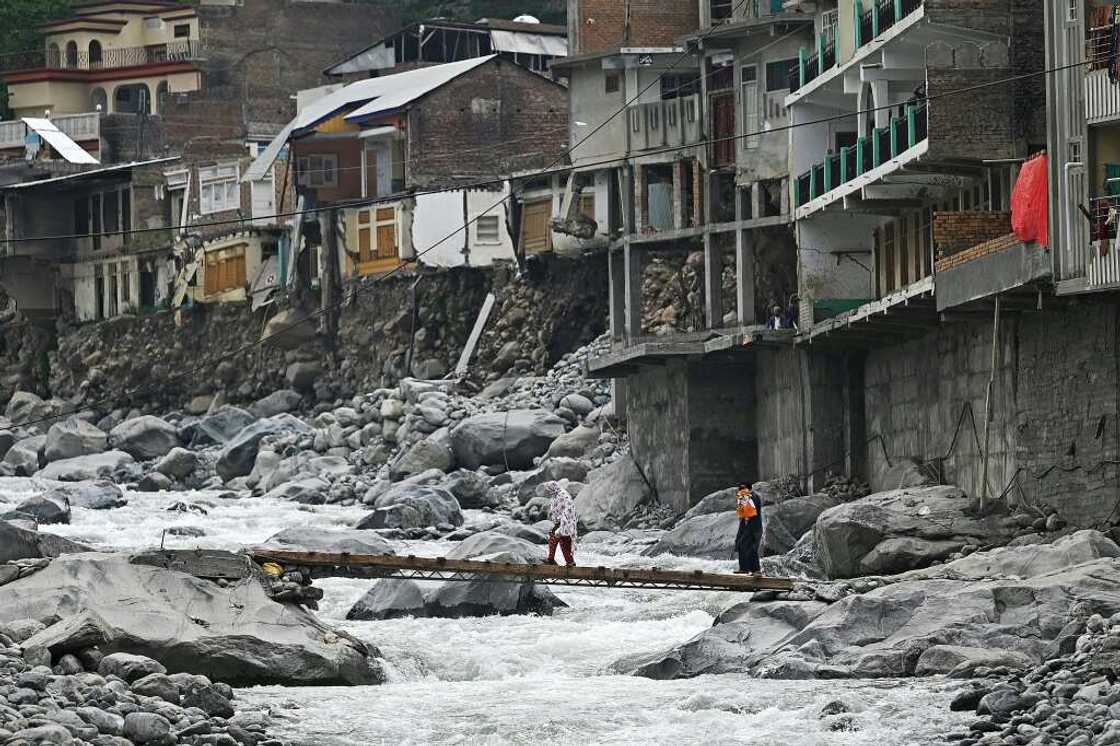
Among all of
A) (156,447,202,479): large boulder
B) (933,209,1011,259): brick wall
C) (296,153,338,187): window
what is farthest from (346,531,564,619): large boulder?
(296,153,338,187): window

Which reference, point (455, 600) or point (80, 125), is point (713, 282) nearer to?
point (455, 600)

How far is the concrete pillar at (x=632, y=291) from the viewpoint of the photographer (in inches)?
2254

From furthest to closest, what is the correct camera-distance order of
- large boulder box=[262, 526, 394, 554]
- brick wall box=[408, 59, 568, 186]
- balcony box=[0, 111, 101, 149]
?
balcony box=[0, 111, 101, 149] < brick wall box=[408, 59, 568, 186] < large boulder box=[262, 526, 394, 554]

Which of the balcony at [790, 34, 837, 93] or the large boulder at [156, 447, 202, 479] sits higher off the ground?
the balcony at [790, 34, 837, 93]

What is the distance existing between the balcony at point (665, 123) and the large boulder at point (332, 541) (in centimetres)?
1593

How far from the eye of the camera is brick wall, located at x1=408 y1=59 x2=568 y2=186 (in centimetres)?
8169

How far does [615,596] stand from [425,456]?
79.0ft

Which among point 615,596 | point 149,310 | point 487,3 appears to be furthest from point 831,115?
point 487,3

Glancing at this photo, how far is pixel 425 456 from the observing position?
63.3 metres

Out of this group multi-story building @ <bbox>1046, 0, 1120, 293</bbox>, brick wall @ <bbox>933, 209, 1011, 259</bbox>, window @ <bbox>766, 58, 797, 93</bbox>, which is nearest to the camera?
multi-story building @ <bbox>1046, 0, 1120, 293</bbox>

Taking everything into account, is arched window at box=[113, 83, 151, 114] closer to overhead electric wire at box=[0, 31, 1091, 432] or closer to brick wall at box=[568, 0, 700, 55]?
overhead electric wire at box=[0, 31, 1091, 432]

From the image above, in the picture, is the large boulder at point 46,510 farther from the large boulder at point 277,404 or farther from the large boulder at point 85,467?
the large boulder at point 277,404

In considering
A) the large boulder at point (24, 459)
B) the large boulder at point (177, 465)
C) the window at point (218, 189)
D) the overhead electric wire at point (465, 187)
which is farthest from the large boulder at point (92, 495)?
the window at point (218, 189)

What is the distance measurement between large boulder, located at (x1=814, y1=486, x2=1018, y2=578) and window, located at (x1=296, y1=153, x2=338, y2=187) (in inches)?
1882
